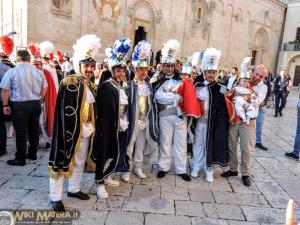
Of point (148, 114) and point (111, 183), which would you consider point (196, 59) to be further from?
A: point (111, 183)

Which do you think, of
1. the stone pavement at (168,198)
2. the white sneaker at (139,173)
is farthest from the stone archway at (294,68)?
the white sneaker at (139,173)

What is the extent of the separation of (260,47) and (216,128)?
30.1 meters

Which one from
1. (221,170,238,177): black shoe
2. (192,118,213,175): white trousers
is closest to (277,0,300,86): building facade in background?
(221,170,238,177): black shoe

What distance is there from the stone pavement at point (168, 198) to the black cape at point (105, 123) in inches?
20.6

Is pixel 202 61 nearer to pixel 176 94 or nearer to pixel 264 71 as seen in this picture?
pixel 176 94

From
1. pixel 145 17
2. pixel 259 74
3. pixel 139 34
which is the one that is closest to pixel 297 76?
pixel 139 34

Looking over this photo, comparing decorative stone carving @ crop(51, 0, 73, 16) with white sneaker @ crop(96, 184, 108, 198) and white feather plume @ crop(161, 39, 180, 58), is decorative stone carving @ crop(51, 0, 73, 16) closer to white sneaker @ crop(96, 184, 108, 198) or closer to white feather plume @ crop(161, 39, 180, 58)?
white feather plume @ crop(161, 39, 180, 58)

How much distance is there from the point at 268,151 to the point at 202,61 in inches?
132

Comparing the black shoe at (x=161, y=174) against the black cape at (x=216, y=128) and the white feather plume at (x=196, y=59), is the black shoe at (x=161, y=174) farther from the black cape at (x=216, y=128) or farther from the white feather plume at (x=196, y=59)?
the white feather plume at (x=196, y=59)

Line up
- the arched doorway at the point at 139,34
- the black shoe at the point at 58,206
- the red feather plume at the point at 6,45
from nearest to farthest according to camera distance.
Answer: the black shoe at the point at 58,206 < the red feather plume at the point at 6,45 < the arched doorway at the point at 139,34

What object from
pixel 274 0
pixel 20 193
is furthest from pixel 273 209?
pixel 274 0

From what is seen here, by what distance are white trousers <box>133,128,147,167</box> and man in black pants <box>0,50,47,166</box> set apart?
1.89m

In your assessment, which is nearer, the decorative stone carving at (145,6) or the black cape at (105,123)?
the black cape at (105,123)

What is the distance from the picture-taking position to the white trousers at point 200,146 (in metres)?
4.71
